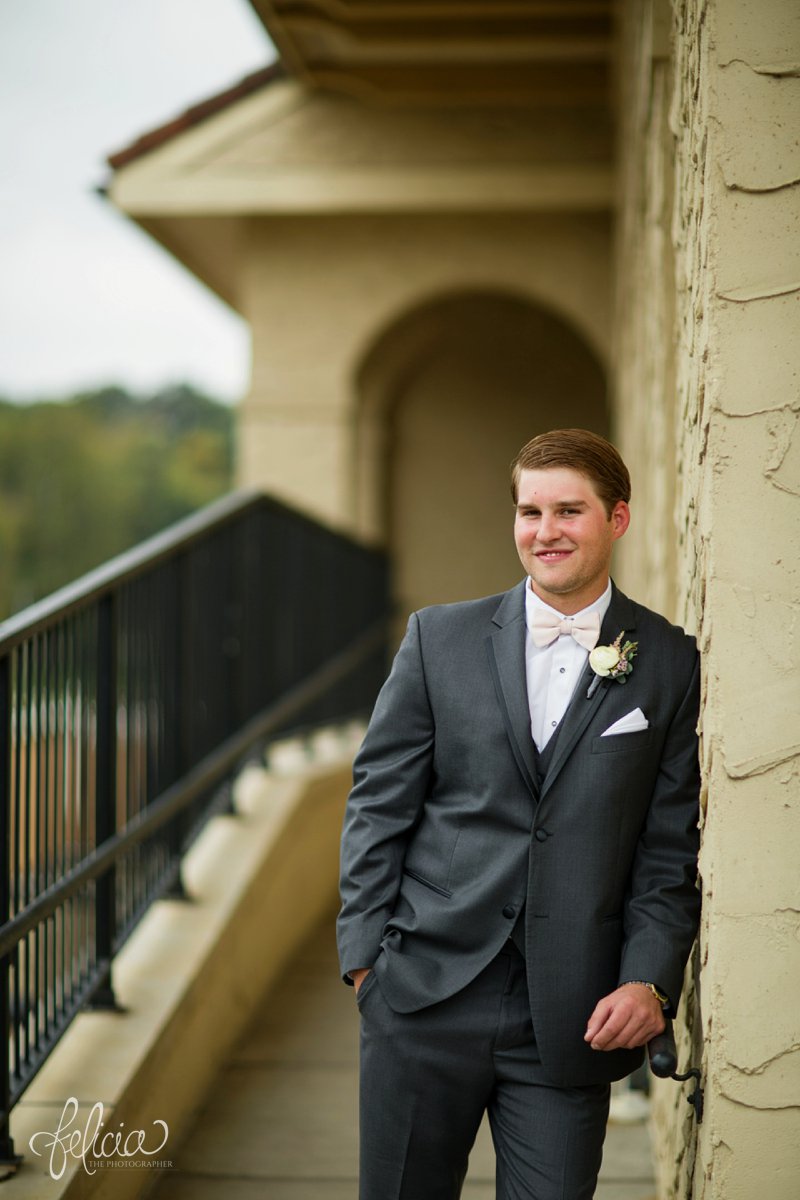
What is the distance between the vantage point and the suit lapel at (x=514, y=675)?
7.88 feet

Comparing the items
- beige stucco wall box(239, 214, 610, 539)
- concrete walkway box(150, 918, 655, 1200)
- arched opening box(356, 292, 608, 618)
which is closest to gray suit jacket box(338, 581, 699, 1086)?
concrete walkway box(150, 918, 655, 1200)

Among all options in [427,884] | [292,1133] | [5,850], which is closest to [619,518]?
[427,884]

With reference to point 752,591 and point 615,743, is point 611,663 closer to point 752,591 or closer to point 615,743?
point 615,743

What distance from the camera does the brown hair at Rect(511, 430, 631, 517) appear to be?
2.41 meters

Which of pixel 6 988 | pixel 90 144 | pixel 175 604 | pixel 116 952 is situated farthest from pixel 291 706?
pixel 90 144

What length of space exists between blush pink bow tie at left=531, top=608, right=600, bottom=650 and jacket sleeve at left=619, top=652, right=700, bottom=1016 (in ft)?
0.70

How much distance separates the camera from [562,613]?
2514 mm

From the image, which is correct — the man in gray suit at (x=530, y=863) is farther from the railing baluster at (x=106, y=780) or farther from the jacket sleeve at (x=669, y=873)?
the railing baluster at (x=106, y=780)

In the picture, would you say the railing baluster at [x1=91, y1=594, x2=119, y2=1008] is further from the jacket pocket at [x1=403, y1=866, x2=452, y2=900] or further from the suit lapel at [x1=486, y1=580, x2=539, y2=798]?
the suit lapel at [x1=486, y1=580, x2=539, y2=798]

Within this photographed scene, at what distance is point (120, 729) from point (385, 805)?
6.47 ft

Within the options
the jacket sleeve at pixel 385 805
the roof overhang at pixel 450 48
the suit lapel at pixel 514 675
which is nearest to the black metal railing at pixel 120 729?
the jacket sleeve at pixel 385 805

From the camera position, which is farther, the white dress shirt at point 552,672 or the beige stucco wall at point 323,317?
the beige stucco wall at point 323,317

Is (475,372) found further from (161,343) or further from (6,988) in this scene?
(161,343)

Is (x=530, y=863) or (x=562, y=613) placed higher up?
(x=562, y=613)
